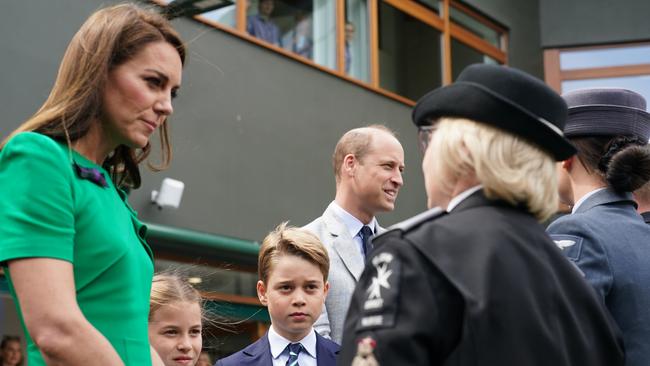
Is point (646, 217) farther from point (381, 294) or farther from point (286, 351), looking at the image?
point (381, 294)

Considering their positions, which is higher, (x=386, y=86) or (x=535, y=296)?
(x=386, y=86)

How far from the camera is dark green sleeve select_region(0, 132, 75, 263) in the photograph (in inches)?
83.5

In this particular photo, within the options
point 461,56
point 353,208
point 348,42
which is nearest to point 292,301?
point 353,208

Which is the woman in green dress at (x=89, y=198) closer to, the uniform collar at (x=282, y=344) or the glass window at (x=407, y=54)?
the uniform collar at (x=282, y=344)

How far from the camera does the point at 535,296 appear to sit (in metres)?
2.00

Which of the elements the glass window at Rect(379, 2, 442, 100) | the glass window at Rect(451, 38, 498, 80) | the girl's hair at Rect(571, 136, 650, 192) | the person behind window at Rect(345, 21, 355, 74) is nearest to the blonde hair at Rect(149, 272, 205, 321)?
the girl's hair at Rect(571, 136, 650, 192)

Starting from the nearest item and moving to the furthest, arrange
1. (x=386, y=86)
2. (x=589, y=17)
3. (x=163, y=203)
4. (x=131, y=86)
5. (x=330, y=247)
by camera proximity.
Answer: (x=131, y=86), (x=330, y=247), (x=163, y=203), (x=386, y=86), (x=589, y=17)

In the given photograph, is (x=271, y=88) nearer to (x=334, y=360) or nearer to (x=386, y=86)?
(x=386, y=86)

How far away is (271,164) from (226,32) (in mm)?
1387

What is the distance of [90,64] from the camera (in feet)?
7.78

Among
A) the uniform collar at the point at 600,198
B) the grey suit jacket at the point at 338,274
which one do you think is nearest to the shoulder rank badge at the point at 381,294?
the uniform collar at the point at 600,198

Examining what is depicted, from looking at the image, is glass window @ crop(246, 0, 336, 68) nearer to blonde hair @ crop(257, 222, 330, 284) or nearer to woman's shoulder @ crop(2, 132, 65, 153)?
blonde hair @ crop(257, 222, 330, 284)

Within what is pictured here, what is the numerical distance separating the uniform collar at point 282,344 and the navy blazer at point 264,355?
0.06 ft

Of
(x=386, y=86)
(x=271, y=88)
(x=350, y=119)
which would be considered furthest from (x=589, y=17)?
(x=271, y=88)
